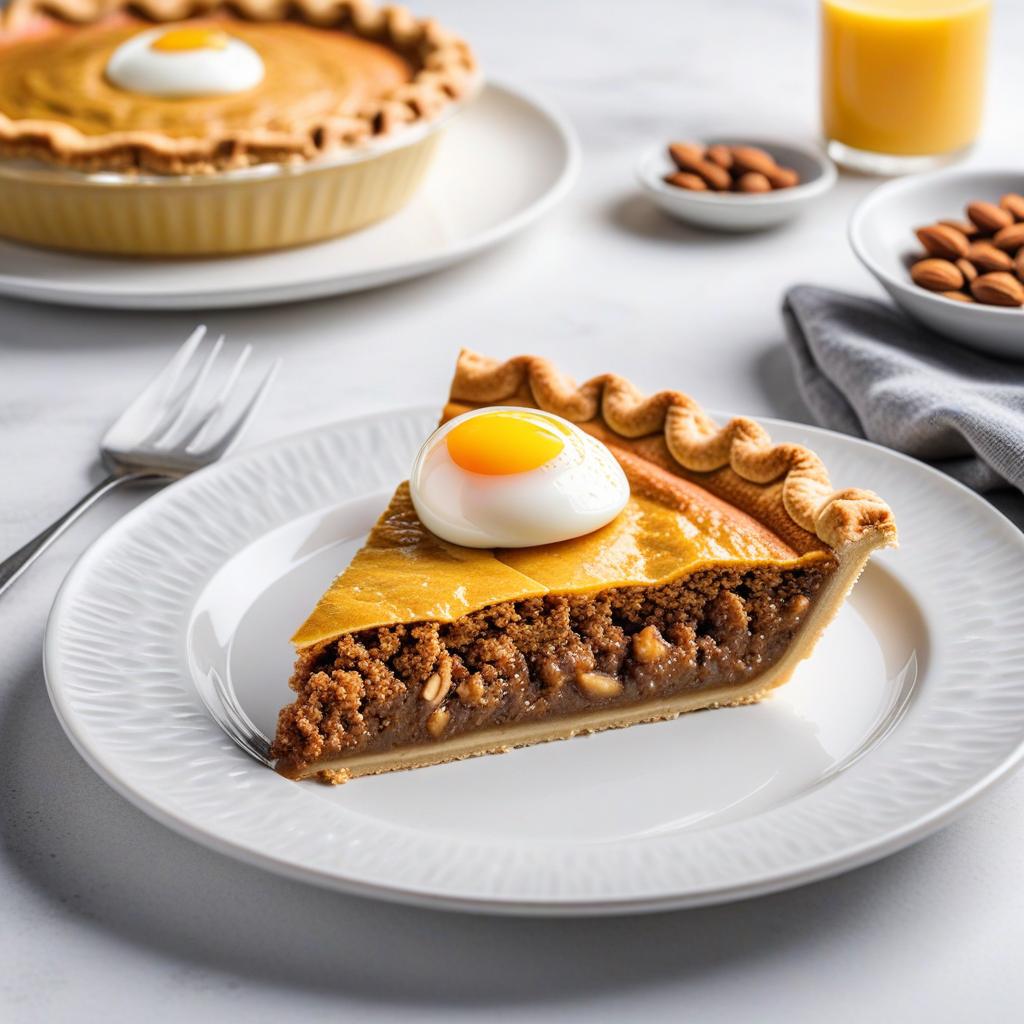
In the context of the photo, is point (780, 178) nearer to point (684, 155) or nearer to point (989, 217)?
point (684, 155)

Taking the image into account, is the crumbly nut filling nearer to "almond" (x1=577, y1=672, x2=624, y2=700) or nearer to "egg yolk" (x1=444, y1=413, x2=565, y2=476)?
"almond" (x1=577, y1=672, x2=624, y2=700)

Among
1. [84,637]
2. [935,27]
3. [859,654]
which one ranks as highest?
[935,27]

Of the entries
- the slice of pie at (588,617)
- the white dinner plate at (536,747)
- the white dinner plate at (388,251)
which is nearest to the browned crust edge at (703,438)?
the slice of pie at (588,617)

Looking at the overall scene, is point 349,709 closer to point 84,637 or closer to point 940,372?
point 84,637

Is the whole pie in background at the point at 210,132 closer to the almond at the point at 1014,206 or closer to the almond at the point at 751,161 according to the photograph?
the almond at the point at 751,161

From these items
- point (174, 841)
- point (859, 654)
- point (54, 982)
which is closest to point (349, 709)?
point (174, 841)

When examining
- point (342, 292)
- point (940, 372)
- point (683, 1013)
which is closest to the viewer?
point (683, 1013)

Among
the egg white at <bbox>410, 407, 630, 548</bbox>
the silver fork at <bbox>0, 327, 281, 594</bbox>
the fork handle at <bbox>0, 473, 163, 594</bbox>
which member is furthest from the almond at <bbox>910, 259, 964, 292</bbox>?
the fork handle at <bbox>0, 473, 163, 594</bbox>
